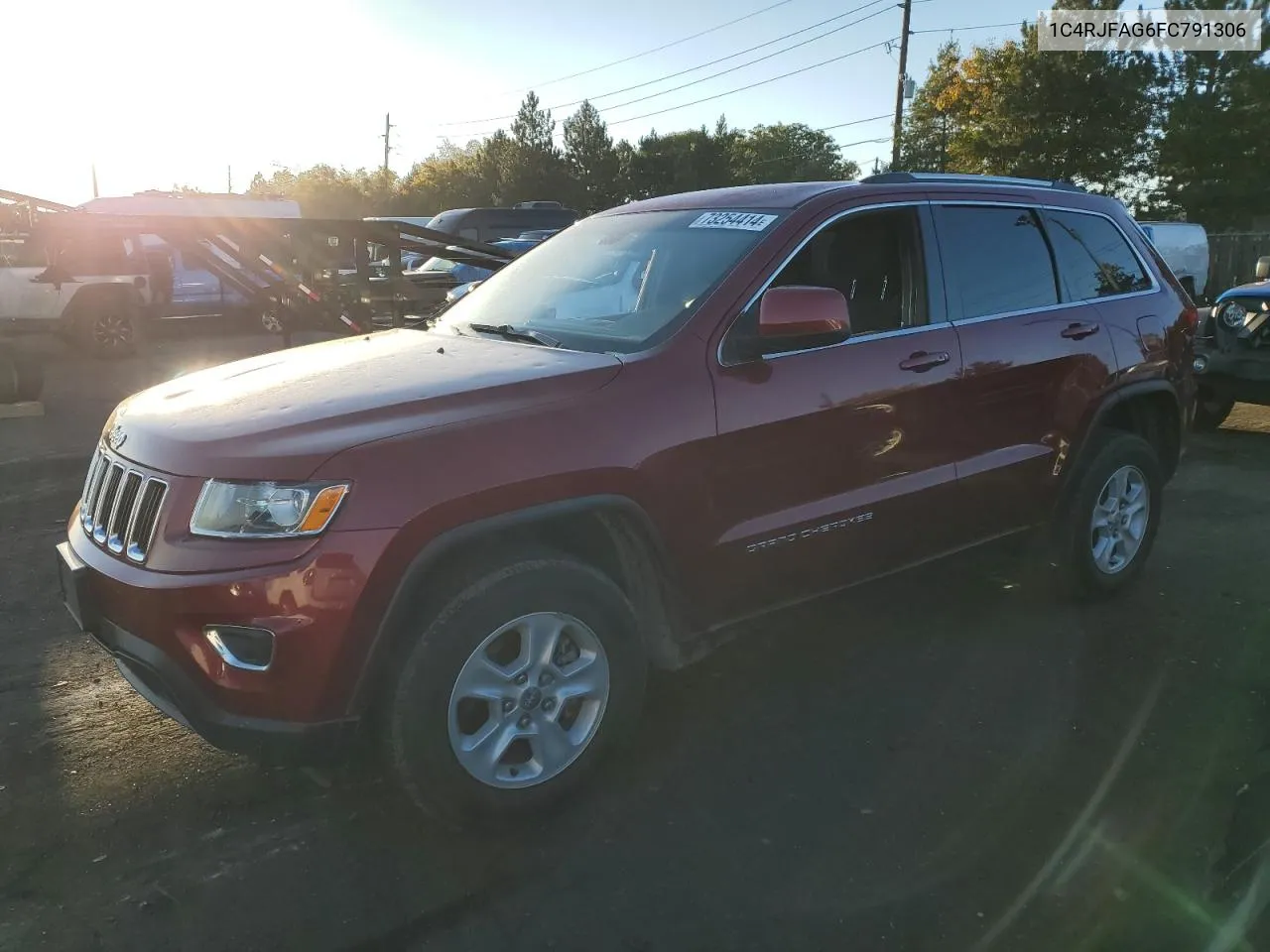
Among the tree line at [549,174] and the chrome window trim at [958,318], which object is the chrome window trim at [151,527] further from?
the tree line at [549,174]

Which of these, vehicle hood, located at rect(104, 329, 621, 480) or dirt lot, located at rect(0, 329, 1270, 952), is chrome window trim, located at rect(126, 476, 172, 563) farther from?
dirt lot, located at rect(0, 329, 1270, 952)

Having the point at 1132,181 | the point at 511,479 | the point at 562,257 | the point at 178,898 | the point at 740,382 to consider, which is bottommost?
the point at 178,898

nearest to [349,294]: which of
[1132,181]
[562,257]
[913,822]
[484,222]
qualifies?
[562,257]

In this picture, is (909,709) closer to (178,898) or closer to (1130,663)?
(1130,663)

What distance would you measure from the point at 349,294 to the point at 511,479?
736cm

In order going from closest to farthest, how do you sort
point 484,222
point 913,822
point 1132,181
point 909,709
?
point 913,822, point 909,709, point 484,222, point 1132,181

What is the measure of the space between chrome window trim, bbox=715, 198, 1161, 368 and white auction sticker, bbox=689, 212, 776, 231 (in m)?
0.16

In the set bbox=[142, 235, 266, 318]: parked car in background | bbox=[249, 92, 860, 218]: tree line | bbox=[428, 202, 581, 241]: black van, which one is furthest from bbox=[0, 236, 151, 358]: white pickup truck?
bbox=[249, 92, 860, 218]: tree line

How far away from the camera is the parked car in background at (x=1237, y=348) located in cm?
834

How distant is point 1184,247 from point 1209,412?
10361 millimetres

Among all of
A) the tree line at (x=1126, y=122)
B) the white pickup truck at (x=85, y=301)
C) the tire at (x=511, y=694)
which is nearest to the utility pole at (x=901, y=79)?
the tree line at (x=1126, y=122)

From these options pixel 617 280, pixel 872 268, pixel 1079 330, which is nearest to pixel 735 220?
pixel 617 280

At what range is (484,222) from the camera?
21047mm

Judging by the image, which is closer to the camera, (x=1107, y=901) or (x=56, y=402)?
(x=1107, y=901)
